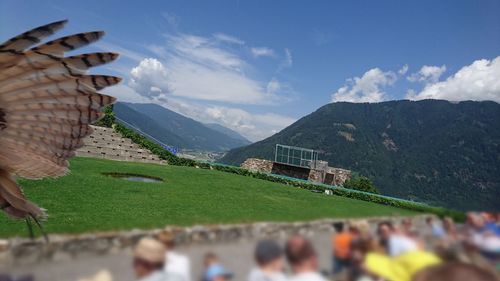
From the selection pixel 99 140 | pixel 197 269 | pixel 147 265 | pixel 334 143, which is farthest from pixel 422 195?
pixel 334 143

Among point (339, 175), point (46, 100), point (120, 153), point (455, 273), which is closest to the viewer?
point (455, 273)

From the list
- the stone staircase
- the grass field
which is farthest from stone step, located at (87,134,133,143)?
the grass field

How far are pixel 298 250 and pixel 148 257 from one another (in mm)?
334

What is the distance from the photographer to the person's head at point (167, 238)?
932 mm

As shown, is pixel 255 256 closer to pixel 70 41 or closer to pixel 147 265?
pixel 147 265

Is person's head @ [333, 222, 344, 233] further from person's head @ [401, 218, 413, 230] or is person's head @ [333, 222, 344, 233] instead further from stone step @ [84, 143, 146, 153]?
stone step @ [84, 143, 146, 153]

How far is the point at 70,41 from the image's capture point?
1.75m

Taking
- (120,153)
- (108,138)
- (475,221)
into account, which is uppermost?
(108,138)

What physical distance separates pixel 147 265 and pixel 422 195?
2.76 ft

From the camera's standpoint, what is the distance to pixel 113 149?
943 inches

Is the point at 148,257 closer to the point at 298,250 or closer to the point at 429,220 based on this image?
the point at 298,250

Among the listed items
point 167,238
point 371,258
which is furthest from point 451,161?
point 167,238

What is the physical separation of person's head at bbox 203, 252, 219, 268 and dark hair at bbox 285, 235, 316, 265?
0.17 m

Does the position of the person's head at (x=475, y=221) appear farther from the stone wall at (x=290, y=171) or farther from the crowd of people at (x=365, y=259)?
the stone wall at (x=290, y=171)
